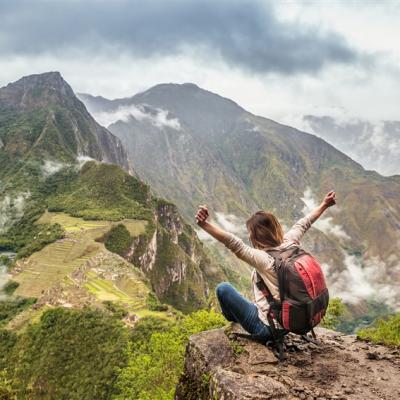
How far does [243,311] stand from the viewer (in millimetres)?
10094

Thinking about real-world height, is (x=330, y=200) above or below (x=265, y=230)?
above

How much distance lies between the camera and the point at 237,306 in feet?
33.1

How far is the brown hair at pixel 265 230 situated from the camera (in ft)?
29.8

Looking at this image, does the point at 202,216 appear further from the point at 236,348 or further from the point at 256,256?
the point at 236,348

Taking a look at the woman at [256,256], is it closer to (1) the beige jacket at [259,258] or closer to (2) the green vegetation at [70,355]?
(1) the beige jacket at [259,258]

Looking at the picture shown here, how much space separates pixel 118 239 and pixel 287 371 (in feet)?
486

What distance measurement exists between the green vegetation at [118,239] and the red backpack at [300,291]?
13635cm

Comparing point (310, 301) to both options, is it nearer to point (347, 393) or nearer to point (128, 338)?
point (347, 393)

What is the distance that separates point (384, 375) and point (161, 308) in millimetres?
88160

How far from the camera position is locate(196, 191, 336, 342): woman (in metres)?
8.63

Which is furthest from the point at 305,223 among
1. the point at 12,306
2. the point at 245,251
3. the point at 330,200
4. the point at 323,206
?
the point at 12,306

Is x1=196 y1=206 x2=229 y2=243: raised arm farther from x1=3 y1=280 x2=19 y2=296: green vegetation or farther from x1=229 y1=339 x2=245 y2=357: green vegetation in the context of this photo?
x1=3 y1=280 x2=19 y2=296: green vegetation

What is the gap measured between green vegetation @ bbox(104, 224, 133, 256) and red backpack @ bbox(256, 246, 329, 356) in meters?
136

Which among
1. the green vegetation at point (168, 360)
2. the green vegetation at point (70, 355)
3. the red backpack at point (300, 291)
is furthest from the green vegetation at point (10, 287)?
the red backpack at point (300, 291)
